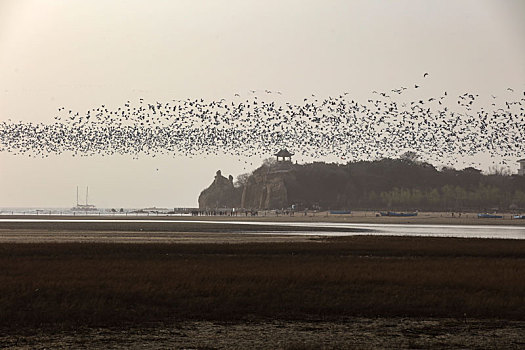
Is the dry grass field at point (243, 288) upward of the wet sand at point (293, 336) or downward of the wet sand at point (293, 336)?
upward

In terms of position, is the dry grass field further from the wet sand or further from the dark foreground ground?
the wet sand

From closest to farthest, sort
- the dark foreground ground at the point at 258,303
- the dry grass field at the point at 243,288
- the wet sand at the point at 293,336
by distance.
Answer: the wet sand at the point at 293,336 → the dark foreground ground at the point at 258,303 → the dry grass field at the point at 243,288

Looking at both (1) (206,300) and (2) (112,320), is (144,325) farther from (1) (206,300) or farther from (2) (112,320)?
(1) (206,300)

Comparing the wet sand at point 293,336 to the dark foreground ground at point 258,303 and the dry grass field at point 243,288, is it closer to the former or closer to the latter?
the dark foreground ground at point 258,303

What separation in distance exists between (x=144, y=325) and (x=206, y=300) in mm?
4812

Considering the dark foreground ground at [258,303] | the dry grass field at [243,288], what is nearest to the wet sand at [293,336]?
the dark foreground ground at [258,303]

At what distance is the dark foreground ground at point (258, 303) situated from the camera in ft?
81.0

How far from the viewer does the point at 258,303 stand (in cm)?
3123

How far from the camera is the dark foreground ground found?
81.0 feet

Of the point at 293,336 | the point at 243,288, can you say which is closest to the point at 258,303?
the point at 243,288

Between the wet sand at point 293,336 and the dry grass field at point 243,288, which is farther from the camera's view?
the dry grass field at point 243,288

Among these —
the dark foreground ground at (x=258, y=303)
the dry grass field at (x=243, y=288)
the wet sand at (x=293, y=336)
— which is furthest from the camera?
the dry grass field at (x=243, y=288)

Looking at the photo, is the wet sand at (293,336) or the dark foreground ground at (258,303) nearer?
the wet sand at (293,336)

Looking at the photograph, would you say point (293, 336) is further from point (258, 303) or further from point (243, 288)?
point (243, 288)
